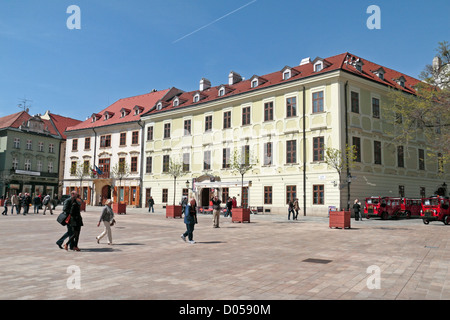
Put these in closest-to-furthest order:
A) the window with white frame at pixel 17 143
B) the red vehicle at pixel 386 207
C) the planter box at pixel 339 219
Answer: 1. the planter box at pixel 339 219
2. the red vehicle at pixel 386 207
3. the window with white frame at pixel 17 143

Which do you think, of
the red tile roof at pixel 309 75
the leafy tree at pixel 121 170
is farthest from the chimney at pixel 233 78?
the leafy tree at pixel 121 170

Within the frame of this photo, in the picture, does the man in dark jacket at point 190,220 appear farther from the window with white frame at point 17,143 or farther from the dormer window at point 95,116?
the window with white frame at point 17,143

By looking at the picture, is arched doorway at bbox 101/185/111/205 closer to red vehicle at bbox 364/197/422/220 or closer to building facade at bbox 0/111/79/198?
building facade at bbox 0/111/79/198

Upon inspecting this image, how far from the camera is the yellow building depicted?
31.5 metres

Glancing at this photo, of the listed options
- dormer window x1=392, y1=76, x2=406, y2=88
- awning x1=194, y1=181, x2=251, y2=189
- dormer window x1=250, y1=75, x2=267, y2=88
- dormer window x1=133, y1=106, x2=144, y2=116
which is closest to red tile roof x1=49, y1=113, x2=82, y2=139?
dormer window x1=133, y1=106, x2=144, y2=116

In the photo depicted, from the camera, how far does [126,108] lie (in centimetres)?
5381

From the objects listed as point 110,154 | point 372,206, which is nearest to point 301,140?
point 372,206

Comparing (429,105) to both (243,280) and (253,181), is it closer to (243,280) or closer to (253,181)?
(253,181)

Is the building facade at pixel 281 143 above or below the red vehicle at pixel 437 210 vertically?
above

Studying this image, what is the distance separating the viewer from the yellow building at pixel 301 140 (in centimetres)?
3145

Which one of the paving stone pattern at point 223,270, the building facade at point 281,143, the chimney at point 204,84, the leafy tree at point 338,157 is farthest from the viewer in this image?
the chimney at point 204,84

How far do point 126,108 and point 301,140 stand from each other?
2976 centimetres

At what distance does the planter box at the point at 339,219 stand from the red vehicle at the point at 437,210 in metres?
7.04
